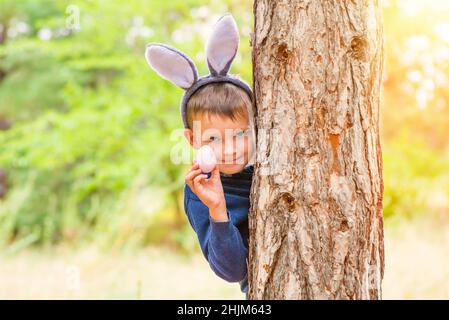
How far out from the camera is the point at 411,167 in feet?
27.4

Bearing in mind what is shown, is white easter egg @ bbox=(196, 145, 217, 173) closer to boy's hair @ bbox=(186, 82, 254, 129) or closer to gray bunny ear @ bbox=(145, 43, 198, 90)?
boy's hair @ bbox=(186, 82, 254, 129)

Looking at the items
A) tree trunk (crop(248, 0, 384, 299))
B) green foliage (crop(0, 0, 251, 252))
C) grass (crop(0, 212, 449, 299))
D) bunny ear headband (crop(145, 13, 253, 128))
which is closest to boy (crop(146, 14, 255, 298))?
bunny ear headband (crop(145, 13, 253, 128))

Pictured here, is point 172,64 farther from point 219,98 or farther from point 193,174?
point 193,174

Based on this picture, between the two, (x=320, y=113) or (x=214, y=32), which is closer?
(x=320, y=113)

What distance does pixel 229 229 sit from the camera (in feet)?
6.66

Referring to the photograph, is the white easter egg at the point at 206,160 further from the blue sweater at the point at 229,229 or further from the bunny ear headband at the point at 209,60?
the bunny ear headband at the point at 209,60

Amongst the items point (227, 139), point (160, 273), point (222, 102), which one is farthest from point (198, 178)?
point (160, 273)

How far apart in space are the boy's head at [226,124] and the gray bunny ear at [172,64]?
0.08 m

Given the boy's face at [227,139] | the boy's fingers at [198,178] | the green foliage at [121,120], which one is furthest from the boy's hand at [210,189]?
the green foliage at [121,120]

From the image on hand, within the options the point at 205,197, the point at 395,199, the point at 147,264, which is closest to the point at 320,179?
the point at 205,197

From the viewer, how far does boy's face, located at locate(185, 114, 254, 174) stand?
210cm

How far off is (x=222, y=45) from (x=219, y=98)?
19 centimetres

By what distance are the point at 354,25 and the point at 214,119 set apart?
22.5 inches
